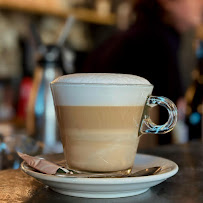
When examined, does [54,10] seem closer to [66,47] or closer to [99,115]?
[66,47]

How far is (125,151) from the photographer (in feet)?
1.56

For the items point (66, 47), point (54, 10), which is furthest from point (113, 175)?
point (66, 47)

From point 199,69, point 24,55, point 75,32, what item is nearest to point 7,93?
point 24,55

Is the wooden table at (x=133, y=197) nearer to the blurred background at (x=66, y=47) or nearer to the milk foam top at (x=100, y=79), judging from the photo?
the milk foam top at (x=100, y=79)

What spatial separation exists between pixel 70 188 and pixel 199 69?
125cm

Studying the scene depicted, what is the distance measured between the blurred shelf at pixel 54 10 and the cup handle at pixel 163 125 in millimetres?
2224

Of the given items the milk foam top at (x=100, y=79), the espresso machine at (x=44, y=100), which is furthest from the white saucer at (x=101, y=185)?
the espresso machine at (x=44, y=100)

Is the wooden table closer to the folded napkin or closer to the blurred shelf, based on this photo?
the folded napkin

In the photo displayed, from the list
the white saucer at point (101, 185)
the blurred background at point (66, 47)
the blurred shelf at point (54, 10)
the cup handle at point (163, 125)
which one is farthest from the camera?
the blurred shelf at point (54, 10)

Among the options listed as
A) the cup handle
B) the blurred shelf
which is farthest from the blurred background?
the cup handle

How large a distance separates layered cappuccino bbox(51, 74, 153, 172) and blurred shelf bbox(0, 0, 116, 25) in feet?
7.28

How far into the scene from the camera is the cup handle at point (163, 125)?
476mm

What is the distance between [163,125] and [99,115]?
89 mm

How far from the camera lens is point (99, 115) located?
447 mm
